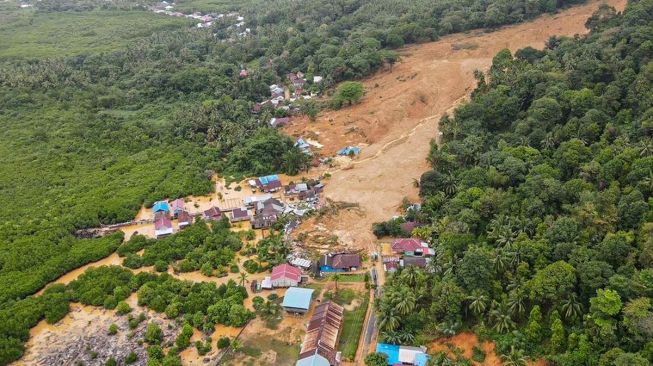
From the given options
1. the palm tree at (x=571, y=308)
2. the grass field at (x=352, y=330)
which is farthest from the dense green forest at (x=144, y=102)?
the palm tree at (x=571, y=308)

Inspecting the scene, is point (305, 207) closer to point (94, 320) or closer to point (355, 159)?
point (355, 159)

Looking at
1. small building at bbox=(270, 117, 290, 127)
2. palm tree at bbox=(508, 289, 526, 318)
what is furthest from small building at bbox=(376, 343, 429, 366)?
small building at bbox=(270, 117, 290, 127)

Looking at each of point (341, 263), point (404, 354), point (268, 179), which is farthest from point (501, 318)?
point (268, 179)

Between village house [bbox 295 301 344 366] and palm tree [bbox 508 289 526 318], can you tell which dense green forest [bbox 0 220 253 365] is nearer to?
village house [bbox 295 301 344 366]

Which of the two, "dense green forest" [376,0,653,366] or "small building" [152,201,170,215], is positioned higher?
"dense green forest" [376,0,653,366]

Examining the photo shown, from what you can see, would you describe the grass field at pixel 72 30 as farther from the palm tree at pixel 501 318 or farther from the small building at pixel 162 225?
the palm tree at pixel 501 318

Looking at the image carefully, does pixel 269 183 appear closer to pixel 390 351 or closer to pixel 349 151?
pixel 349 151

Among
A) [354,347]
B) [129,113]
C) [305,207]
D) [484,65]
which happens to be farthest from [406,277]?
[129,113]
